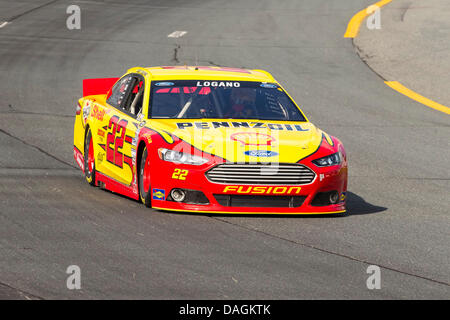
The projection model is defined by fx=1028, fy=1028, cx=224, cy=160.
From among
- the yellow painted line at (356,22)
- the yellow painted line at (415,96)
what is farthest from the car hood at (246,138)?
the yellow painted line at (356,22)

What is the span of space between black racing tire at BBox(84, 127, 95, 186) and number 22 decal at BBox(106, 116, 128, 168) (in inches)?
19.5

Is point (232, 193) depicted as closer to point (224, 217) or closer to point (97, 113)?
point (224, 217)

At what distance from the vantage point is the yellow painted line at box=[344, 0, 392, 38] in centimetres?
2714

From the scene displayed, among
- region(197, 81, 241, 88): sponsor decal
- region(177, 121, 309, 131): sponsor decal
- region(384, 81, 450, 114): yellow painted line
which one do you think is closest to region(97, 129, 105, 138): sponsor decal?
region(197, 81, 241, 88): sponsor decal

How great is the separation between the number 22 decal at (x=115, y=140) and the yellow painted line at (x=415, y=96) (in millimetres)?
8991

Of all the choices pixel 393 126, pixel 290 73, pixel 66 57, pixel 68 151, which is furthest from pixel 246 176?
pixel 66 57

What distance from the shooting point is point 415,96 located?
20156mm

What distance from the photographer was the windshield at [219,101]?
10820 millimetres

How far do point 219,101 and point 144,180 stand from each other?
1356 millimetres

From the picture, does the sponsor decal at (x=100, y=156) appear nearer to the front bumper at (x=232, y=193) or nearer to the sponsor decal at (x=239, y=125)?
the sponsor decal at (x=239, y=125)

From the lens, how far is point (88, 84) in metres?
13.3

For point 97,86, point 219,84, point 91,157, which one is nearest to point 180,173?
point 219,84

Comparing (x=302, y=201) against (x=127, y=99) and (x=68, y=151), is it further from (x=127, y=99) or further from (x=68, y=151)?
(x=68, y=151)
